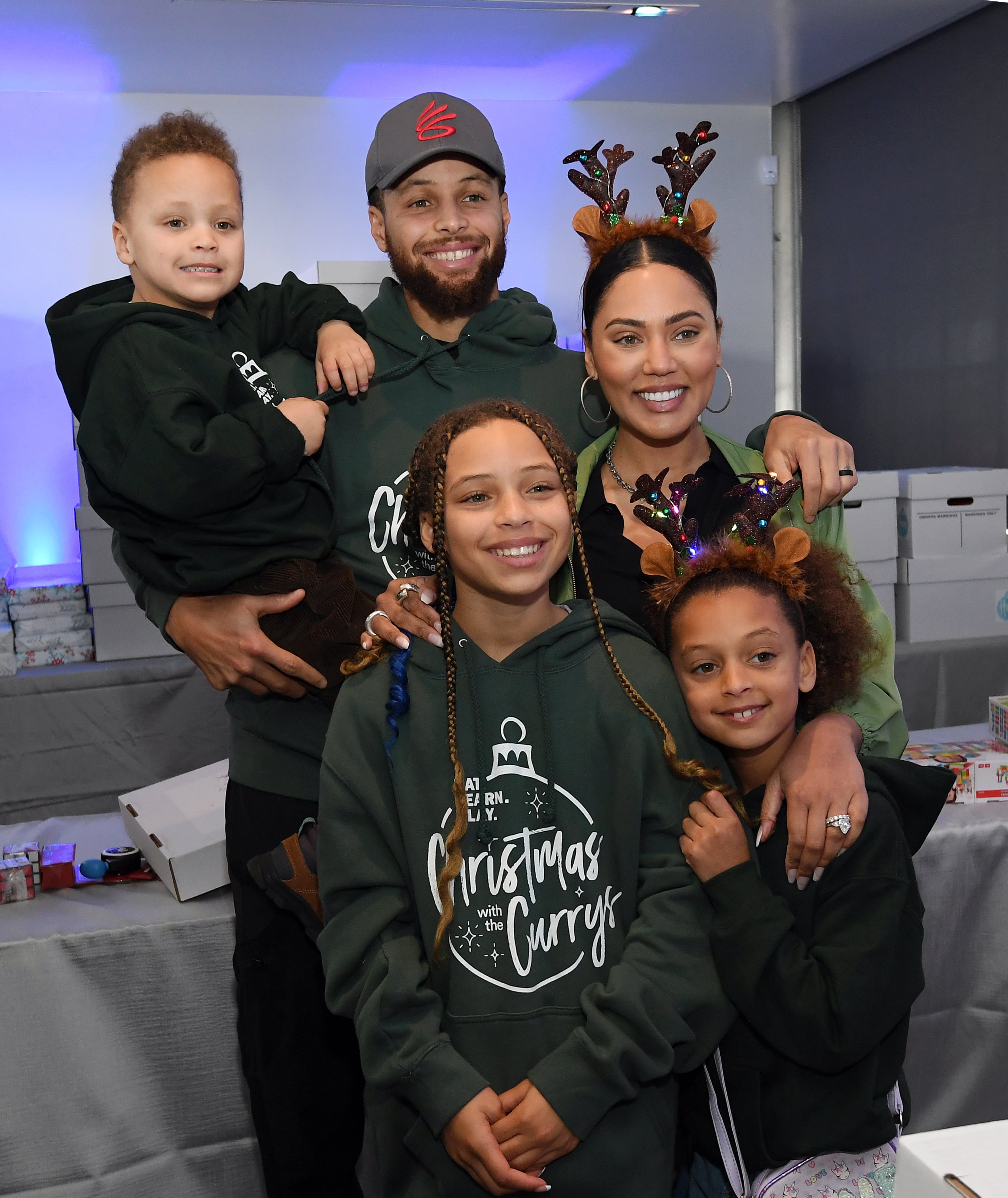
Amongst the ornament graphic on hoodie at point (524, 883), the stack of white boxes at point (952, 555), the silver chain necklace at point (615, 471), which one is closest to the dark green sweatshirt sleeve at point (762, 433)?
the silver chain necklace at point (615, 471)

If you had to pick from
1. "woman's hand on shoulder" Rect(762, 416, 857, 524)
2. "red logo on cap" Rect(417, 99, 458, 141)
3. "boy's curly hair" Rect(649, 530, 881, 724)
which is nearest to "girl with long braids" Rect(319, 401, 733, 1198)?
"boy's curly hair" Rect(649, 530, 881, 724)

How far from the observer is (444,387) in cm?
167

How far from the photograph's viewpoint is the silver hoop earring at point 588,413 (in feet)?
5.65

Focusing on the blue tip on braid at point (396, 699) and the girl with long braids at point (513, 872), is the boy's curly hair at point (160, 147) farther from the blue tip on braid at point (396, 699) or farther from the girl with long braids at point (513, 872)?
the blue tip on braid at point (396, 699)

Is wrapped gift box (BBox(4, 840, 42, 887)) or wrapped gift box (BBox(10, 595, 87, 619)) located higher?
wrapped gift box (BBox(10, 595, 87, 619))

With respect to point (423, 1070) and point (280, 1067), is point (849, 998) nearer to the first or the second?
point (423, 1070)

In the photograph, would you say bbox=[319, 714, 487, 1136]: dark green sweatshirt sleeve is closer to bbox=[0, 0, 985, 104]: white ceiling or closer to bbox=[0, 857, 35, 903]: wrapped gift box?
bbox=[0, 857, 35, 903]: wrapped gift box

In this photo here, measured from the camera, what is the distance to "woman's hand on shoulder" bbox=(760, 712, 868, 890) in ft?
4.09

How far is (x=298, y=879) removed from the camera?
1.44 m

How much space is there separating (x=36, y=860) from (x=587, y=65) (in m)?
3.75

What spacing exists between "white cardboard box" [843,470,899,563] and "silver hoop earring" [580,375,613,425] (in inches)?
72.5

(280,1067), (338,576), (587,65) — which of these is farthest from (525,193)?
(280,1067)

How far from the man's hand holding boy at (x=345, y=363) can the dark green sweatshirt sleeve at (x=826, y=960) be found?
88 cm

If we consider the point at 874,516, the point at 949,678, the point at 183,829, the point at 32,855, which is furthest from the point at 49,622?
the point at 949,678
